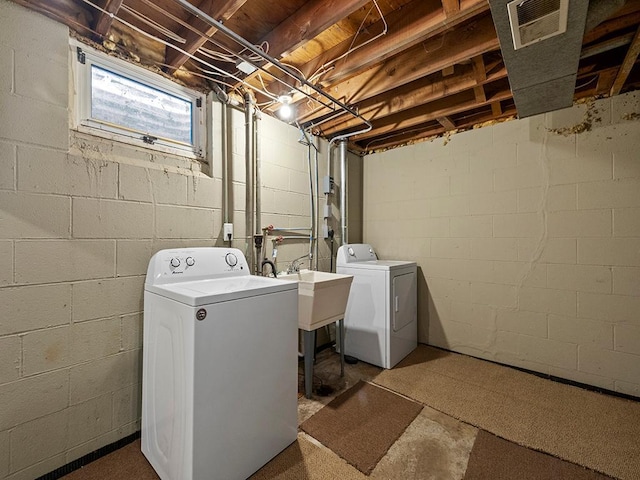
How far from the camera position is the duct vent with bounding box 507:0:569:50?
1136 mm

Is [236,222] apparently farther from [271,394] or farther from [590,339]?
[590,339]

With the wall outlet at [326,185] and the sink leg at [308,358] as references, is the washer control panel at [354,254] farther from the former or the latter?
the sink leg at [308,358]

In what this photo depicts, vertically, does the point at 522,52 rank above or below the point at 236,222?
above

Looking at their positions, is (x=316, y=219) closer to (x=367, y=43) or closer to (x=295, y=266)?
(x=295, y=266)

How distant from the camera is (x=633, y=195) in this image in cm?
200

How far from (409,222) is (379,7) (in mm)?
1954

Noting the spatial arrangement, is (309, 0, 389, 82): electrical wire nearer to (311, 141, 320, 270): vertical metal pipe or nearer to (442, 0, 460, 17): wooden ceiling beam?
(442, 0, 460, 17): wooden ceiling beam

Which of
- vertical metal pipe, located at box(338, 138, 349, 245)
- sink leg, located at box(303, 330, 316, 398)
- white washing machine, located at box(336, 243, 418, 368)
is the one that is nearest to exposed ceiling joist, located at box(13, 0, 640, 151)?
vertical metal pipe, located at box(338, 138, 349, 245)

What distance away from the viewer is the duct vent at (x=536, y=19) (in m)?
1.14

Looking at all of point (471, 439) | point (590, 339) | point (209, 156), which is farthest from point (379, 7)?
point (590, 339)

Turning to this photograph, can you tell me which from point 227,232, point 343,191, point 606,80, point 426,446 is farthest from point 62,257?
point 606,80

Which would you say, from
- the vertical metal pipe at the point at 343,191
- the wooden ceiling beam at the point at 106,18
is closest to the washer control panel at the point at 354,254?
the vertical metal pipe at the point at 343,191

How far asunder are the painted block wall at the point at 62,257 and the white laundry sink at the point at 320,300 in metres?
0.92

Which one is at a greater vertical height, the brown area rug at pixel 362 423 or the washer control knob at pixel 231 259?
the washer control knob at pixel 231 259
